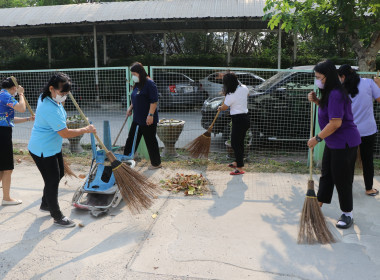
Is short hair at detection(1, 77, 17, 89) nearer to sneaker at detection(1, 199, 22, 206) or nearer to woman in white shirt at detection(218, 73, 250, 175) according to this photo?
sneaker at detection(1, 199, 22, 206)

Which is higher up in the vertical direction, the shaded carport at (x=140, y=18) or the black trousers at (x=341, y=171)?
the shaded carport at (x=140, y=18)

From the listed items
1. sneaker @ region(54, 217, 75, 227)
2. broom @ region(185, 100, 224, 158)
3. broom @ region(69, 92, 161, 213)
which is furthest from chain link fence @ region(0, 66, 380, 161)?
sneaker @ region(54, 217, 75, 227)

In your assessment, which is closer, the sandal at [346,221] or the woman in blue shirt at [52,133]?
the woman in blue shirt at [52,133]

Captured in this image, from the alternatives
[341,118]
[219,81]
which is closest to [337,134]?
[341,118]

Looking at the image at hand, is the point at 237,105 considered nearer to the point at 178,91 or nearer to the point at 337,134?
the point at 337,134

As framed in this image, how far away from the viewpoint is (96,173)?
444 centimetres

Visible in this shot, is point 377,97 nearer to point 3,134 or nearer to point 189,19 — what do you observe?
point 3,134

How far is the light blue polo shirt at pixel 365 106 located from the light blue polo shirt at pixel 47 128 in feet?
11.8

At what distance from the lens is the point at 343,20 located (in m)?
5.86

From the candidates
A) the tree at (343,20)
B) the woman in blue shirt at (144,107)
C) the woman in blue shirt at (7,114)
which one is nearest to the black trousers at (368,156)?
the tree at (343,20)

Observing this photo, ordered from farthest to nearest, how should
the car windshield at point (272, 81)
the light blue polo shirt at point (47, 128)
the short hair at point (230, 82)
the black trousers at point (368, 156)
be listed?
the car windshield at point (272, 81) < the short hair at point (230, 82) < the black trousers at point (368, 156) < the light blue polo shirt at point (47, 128)

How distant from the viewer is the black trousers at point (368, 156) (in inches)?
Result: 184

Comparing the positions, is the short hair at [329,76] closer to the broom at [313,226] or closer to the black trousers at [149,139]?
the broom at [313,226]

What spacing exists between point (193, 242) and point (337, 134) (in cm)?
188
